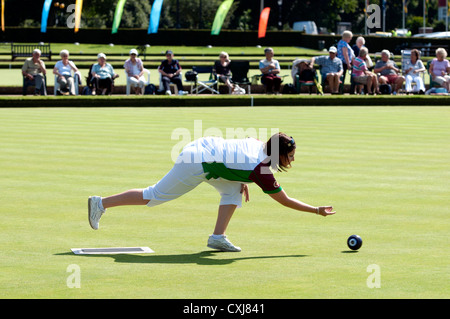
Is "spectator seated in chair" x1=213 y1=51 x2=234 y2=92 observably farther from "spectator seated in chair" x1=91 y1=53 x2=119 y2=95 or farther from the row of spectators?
"spectator seated in chair" x1=91 y1=53 x2=119 y2=95

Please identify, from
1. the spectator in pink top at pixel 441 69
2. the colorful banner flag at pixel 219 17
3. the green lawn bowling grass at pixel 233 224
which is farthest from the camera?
the colorful banner flag at pixel 219 17

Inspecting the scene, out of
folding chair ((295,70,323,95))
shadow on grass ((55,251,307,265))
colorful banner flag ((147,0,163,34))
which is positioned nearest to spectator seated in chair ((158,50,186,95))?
folding chair ((295,70,323,95))

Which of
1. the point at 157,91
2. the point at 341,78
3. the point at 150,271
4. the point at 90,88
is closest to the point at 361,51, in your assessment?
the point at 341,78

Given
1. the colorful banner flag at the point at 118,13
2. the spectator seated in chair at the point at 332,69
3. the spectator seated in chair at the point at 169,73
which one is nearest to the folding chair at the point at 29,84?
the spectator seated in chair at the point at 169,73

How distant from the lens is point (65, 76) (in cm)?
2353

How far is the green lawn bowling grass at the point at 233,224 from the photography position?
5.84m

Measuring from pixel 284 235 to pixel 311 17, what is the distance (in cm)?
7807

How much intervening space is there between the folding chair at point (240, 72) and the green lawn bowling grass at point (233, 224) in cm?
998

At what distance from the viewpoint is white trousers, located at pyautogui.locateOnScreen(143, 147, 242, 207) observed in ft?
21.9

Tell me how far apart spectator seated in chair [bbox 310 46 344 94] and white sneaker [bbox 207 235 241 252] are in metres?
17.3

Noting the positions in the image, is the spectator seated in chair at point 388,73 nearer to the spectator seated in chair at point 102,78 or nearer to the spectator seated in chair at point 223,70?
the spectator seated in chair at point 223,70

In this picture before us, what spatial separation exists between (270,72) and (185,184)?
17640 millimetres

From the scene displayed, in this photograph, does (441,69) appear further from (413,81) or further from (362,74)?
(362,74)
